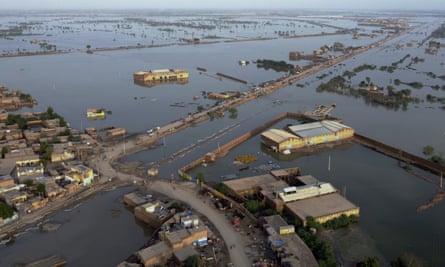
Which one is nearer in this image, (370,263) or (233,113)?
(370,263)

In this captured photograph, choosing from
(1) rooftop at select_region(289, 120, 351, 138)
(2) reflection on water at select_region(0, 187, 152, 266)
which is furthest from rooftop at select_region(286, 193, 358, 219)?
(1) rooftop at select_region(289, 120, 351, 138)

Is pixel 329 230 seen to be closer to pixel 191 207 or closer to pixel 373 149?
pixel 191 207

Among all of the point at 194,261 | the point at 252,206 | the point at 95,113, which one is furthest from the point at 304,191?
the point at 95,113

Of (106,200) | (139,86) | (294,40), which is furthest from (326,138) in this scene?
(294,40)

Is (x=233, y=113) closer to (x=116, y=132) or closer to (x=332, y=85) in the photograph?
(x=116, y=132)

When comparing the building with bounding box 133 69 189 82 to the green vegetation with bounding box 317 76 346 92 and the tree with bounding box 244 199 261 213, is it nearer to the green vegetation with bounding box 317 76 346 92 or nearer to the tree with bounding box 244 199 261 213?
the green vegetation with bounding box 317 76 346 92

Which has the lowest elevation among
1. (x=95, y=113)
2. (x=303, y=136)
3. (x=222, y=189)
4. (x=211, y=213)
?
(x=211, y=213)

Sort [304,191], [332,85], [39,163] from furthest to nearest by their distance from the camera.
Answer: [332,85] < [39,163] < [304,191]
